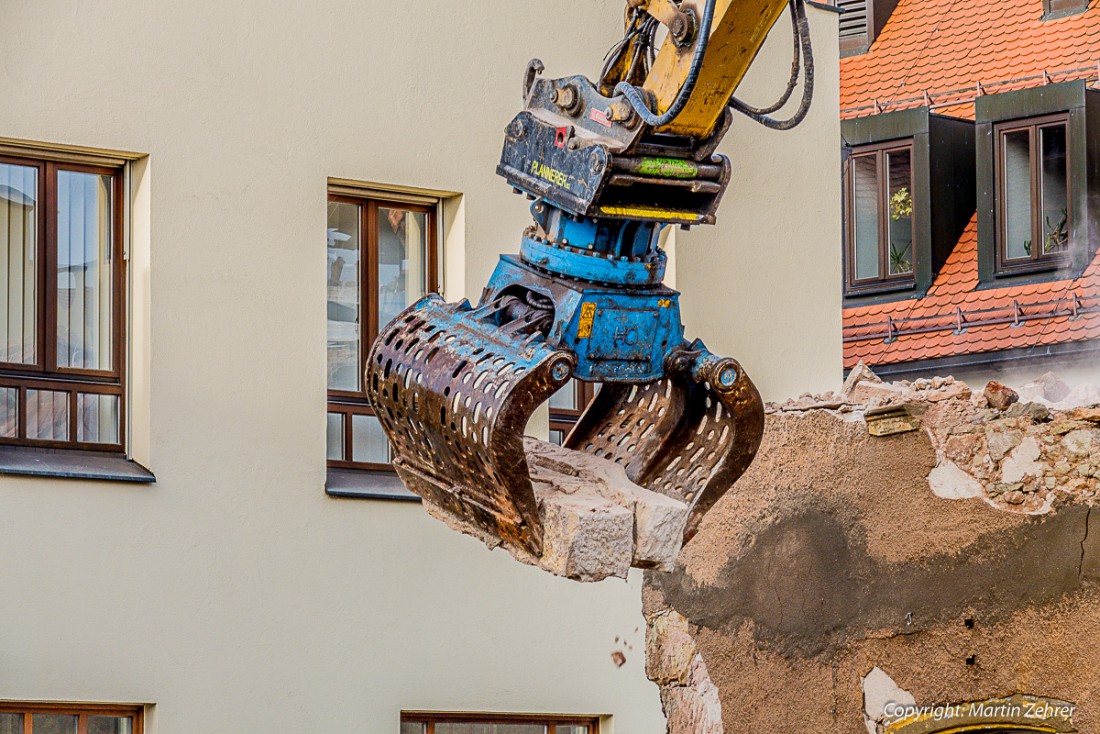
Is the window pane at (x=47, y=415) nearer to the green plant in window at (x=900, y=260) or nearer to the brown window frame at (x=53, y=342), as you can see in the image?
the brown window frame at (x=53, y=342)

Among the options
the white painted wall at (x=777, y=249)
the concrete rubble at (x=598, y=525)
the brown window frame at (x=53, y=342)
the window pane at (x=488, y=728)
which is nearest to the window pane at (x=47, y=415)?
the brown window frame at (x=53, y=342)

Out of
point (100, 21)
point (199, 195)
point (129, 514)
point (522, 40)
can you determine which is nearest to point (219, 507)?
point (129, 514)

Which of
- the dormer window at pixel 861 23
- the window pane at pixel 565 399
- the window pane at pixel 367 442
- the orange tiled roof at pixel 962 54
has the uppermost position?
the dormer window at pixel 861 23

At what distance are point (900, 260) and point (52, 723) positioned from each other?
9.83 meters

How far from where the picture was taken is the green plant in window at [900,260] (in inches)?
696

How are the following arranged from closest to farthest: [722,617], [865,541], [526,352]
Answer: [526,352], [865,541], [722,617]

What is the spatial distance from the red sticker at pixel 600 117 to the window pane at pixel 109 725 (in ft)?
14.6

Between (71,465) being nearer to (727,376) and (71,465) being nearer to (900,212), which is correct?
(727,376)

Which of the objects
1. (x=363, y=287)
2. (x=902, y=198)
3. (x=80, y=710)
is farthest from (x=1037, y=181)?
(x=80, y=710)

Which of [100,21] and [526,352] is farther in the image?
[100,21]

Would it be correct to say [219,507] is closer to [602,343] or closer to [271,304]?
[271,304]

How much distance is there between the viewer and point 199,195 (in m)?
10.9

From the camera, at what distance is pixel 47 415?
417 inches

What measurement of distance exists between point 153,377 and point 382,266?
175cm
